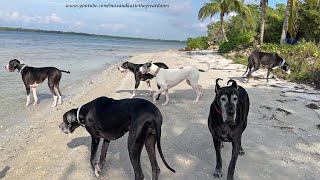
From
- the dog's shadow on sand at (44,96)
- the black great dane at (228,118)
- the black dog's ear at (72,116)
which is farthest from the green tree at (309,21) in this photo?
the black dog's ear at (72,116)

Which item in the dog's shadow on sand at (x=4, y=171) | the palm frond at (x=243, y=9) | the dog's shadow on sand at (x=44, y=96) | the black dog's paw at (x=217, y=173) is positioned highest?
the palm frond at (x=243, y=9)

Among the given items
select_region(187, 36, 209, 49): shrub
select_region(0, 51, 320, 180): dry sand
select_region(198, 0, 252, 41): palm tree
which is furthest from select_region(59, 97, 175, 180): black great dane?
select_region(187, 36, 209, 49): shrub

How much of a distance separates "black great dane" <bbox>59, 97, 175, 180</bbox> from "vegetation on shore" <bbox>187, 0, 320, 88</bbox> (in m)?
10.8

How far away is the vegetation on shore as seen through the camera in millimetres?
16156

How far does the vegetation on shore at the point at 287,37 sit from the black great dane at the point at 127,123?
10757 mm

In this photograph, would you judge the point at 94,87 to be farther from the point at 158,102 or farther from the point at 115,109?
the point at 115,109

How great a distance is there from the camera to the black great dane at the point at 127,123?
4703 millimetres

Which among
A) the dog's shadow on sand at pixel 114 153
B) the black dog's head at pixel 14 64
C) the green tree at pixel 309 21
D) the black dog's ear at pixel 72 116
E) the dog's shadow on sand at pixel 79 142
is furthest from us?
the green tree at pixel 309 21

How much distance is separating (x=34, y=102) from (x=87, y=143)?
5.36m

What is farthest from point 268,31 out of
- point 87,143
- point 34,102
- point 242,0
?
point 87,143

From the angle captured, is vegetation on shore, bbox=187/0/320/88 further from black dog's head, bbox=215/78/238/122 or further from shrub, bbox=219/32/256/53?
black dog's head, bbox=215/78/238/122

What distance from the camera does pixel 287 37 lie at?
2920 cm

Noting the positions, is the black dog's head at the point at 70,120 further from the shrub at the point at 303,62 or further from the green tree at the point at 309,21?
the green tree at the point at 309,21

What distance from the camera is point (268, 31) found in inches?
1186
